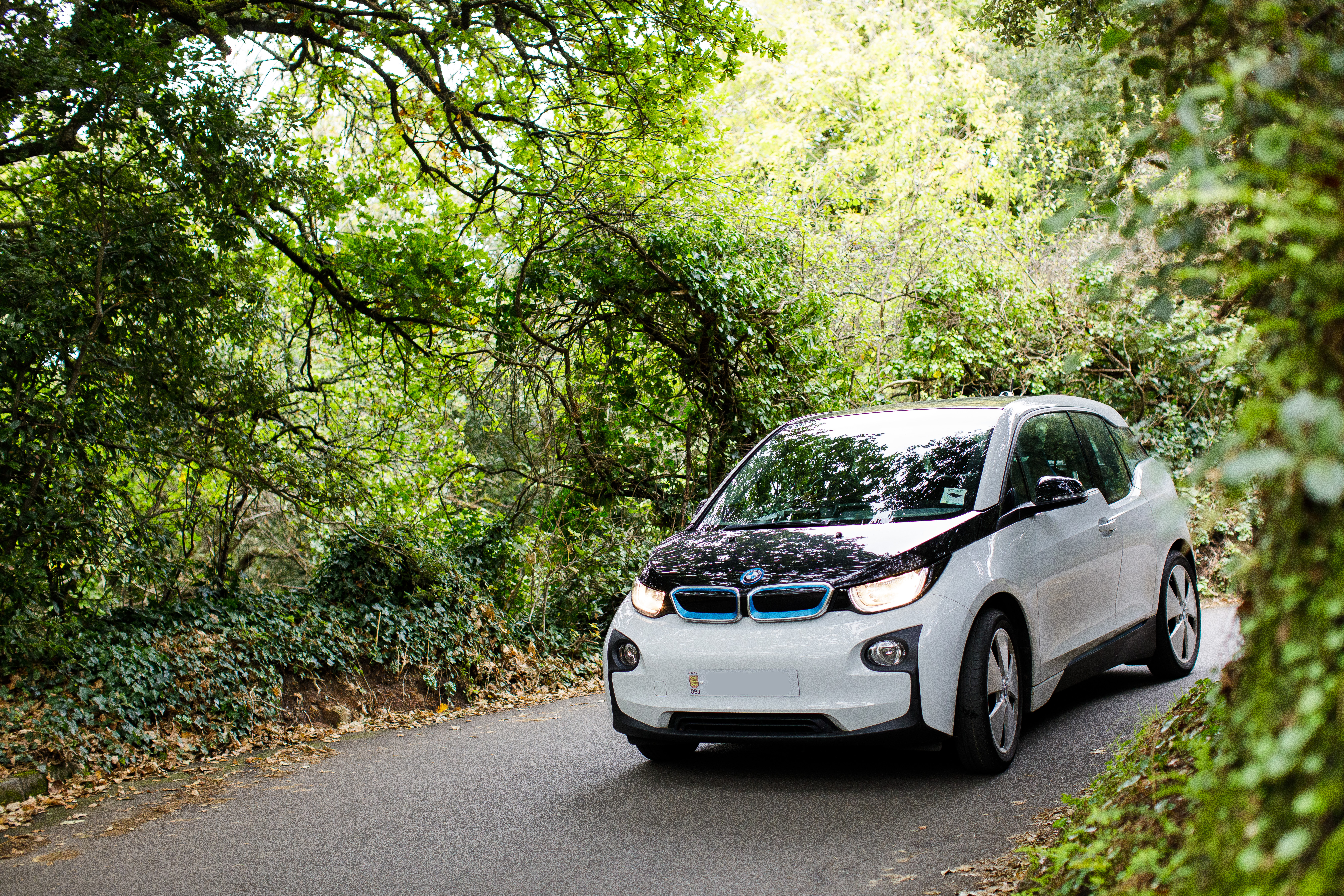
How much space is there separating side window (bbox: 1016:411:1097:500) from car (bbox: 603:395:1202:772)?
2 centimetres

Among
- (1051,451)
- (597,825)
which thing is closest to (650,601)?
(597,825)

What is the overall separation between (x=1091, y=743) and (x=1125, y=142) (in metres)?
4.10

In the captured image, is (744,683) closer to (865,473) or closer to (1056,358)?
(865,473)

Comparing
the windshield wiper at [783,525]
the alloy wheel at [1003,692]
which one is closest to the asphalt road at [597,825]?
the alloy wheel at [1003,692]

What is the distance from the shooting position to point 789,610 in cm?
509

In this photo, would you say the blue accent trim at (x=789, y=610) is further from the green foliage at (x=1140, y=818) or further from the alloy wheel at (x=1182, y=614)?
the alloy wheel at (x=1182, y=614)

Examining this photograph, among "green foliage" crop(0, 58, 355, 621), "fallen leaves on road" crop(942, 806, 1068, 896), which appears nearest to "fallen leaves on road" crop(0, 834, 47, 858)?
"green foliage" crop(0, 58, 355, 621)

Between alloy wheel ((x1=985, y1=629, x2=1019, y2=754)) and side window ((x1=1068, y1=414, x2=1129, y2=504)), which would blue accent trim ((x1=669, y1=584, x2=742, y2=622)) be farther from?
side window ((x1=1068, y1=414, x2=1129, y2=504))

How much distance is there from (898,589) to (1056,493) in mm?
1370

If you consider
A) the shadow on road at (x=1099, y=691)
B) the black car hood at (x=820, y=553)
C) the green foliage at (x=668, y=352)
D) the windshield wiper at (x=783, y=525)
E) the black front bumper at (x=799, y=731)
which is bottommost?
the shadow on road at (x=1099, y=691)

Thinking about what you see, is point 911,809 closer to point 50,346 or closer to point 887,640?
point 887,640

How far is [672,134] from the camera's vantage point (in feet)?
35.8

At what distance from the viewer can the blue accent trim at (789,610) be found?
5012mm

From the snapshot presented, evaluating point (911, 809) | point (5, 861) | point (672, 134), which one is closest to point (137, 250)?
point (5, 861)
